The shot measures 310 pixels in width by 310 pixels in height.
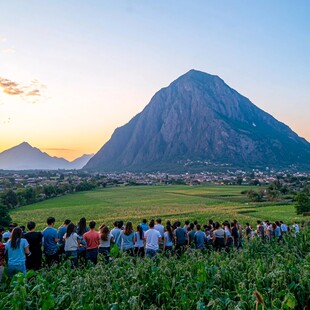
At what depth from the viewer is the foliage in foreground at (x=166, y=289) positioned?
17.6 feet

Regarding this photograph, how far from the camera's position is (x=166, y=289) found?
6.26m

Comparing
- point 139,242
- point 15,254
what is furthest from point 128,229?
point 15,254

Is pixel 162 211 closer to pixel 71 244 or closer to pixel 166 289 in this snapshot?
pixel 71 244

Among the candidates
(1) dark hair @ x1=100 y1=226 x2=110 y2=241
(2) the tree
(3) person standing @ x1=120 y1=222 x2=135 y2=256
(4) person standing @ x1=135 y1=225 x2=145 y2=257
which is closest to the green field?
(2) the tree

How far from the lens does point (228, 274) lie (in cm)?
675

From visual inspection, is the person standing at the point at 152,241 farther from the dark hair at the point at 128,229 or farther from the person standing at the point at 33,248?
the person standing at the point at 33,248

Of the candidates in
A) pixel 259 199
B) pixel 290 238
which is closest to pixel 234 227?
pixel 290 238

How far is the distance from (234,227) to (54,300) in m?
10.9

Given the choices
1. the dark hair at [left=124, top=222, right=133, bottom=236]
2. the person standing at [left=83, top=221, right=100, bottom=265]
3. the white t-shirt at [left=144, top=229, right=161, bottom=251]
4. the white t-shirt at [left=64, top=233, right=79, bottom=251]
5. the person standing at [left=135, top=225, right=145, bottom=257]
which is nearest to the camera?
the white t-shirt at [left=64, top=233, right=79, bottom=251]

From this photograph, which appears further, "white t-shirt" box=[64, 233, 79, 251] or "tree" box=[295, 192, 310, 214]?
"tree" box=[295, 192, 310, 214]

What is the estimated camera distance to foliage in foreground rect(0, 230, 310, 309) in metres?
5.36

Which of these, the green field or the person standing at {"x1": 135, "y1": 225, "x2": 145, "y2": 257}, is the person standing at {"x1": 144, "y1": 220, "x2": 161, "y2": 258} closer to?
the person standing at {"x1": 135, "y1": 225, "x2": 145, "y2": 257}

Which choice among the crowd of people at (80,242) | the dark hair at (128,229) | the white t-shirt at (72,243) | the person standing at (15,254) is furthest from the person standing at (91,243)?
the person standing at (15,254)

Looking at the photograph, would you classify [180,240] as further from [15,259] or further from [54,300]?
[54,300]
